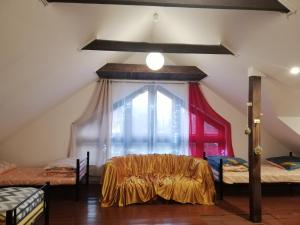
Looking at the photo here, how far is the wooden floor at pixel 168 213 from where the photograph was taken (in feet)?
11.1

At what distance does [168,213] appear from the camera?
12.1 feet

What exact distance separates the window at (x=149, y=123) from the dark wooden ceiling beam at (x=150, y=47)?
67.7 inches

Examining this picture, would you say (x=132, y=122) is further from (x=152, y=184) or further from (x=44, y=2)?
(x=44, y=2)

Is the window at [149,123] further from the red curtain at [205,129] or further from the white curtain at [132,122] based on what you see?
the red curtain at [205,129]

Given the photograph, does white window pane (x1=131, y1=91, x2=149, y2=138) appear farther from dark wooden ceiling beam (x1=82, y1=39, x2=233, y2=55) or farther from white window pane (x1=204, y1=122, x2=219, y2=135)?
dark wooden ceiling beam (x1=82, y1=39, x2=233, y2=55)

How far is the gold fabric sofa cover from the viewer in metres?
3.94

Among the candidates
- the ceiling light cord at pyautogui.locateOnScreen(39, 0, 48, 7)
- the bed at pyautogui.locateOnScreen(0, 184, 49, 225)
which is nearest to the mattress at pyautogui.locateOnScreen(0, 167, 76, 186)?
the bed at pyautogui.locateOnScreen(0, 184, 49, 225)

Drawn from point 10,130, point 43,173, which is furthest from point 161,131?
point 10,130

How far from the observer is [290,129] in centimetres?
456

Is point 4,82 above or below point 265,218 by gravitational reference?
above

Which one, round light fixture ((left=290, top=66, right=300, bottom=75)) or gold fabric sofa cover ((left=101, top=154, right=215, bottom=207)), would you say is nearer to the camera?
round light fixture ((left=290, top=66, right=300, bottom=75))

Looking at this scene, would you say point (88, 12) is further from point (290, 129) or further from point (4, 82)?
point (290, 129)

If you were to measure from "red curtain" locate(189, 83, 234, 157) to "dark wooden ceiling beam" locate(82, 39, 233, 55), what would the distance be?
69.0 inches

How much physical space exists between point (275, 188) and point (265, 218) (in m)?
1.62
